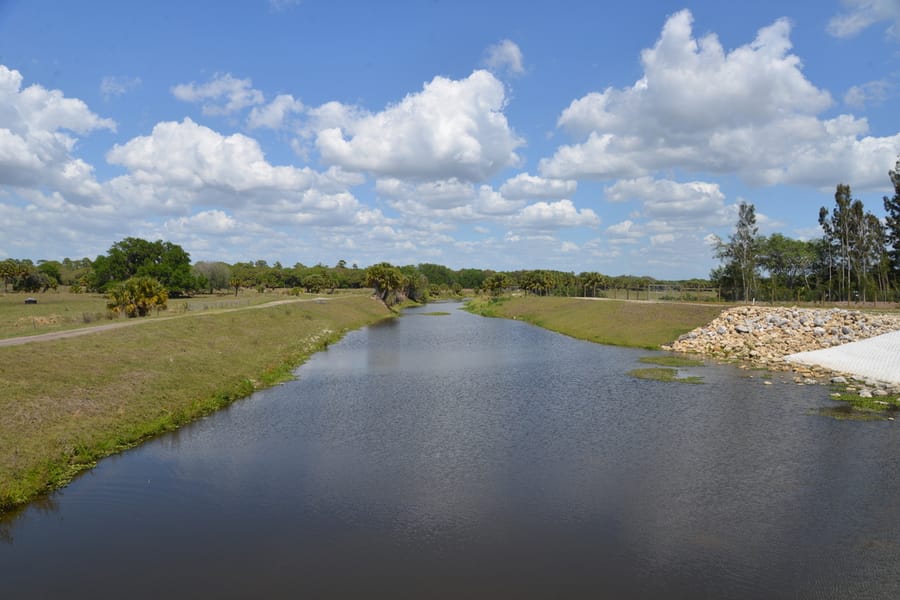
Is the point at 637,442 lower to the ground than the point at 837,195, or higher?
lower

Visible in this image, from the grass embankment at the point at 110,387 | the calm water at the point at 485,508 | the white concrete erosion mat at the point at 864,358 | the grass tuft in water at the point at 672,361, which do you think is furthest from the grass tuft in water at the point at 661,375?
the grass embankment at the point at 110,387

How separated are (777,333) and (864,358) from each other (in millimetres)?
11348

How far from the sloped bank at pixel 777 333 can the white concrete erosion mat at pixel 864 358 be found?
1636mm

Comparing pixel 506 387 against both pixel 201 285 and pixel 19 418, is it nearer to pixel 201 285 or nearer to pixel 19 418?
pixel 19 418

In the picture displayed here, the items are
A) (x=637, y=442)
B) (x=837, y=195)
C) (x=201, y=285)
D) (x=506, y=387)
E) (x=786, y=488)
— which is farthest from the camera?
(x=201, y=285)

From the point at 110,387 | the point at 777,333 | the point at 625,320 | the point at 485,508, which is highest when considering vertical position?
the point at 625,320

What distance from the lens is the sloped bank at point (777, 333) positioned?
52531 mm

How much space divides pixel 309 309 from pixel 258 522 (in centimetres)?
7826

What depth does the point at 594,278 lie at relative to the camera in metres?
153

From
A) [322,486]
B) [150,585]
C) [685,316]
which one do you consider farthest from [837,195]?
[150,585]

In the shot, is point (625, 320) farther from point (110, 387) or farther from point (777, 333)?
point (110, 387)

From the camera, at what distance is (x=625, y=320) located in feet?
253

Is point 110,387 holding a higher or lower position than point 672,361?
higher

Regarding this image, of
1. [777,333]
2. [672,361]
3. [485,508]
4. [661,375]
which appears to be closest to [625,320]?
[777,333]
